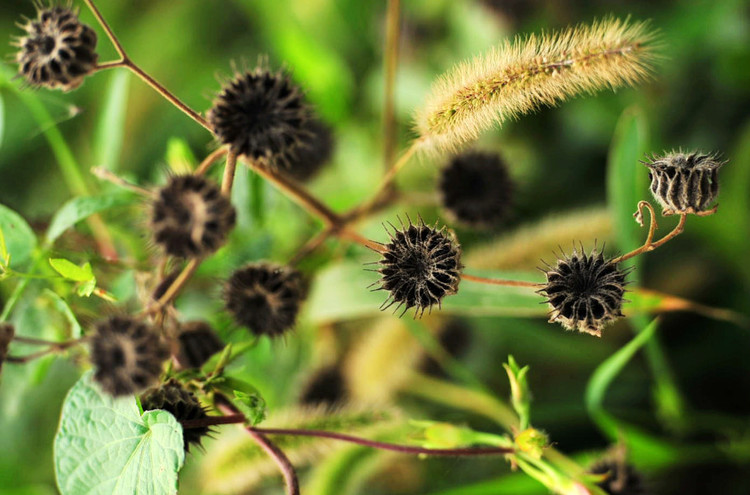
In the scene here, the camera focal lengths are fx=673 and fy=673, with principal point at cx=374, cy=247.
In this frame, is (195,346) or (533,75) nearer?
(533,75)

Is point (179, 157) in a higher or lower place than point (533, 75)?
higher

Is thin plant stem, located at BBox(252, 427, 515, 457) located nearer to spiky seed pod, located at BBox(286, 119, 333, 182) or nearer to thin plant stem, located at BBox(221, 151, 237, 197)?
thin plant stem, located at BBox(221, 151, 237, 197)

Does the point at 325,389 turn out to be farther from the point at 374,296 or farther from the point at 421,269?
the point at 421,269

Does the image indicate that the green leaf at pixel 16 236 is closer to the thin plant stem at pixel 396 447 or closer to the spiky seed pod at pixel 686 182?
the thin plant stem at pixel 396 447

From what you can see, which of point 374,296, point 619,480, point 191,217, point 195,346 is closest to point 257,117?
point 191,217

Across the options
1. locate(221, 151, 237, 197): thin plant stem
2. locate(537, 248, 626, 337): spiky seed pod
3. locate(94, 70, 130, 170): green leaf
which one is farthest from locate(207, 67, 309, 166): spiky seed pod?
locate(94, 70, 130, 170): green leaf

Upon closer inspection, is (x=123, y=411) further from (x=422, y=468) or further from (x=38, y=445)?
(x=38, y=445)

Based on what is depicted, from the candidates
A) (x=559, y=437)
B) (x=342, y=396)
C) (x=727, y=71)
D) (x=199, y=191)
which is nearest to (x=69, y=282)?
(x=199, y=191)

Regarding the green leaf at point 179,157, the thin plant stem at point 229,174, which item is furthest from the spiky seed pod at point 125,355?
the green leaf at point 179,157
